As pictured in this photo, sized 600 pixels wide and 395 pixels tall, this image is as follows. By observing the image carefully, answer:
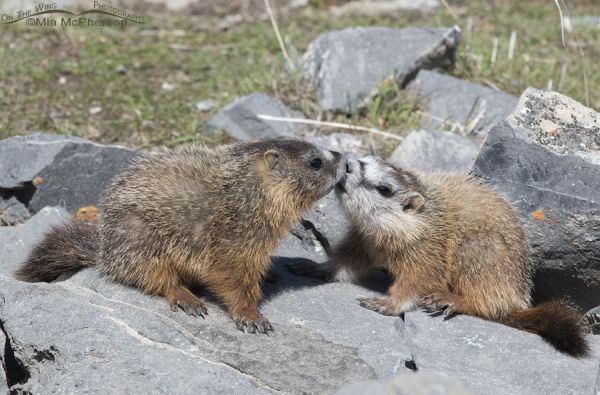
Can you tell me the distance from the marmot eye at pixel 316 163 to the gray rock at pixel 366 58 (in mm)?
3208

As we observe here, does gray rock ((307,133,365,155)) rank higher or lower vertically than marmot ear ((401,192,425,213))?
lower

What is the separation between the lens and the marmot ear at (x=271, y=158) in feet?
20.9

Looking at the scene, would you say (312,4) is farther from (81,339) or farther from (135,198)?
(81,339)

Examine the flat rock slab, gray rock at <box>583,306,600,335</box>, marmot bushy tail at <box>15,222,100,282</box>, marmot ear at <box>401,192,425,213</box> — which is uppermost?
marmot ear at <box>401,192,425,213</box>

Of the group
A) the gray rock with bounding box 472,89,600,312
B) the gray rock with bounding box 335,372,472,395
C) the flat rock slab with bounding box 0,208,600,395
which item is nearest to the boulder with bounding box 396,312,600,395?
the flat rock slab with bounding box 0,208,600,395

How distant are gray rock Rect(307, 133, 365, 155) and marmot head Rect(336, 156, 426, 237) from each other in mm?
1987

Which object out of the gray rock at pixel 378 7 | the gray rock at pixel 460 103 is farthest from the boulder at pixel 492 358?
the gray rock at pixel 378 7

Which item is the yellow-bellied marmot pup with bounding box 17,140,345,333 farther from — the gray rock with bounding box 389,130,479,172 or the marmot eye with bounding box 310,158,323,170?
the gray rock with bounding box 389,130,479,172

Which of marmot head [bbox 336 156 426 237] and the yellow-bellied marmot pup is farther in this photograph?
marmot head [bbox 336 156 426 237]

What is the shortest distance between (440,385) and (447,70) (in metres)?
7.79

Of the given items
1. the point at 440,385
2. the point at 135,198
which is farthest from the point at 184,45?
the point at 440,385

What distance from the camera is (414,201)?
6840 mm

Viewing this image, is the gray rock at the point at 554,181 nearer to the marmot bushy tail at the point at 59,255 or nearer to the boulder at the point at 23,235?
the marmot bushy tail at the point at 59,255

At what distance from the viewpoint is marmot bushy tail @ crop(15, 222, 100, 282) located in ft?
21.8
